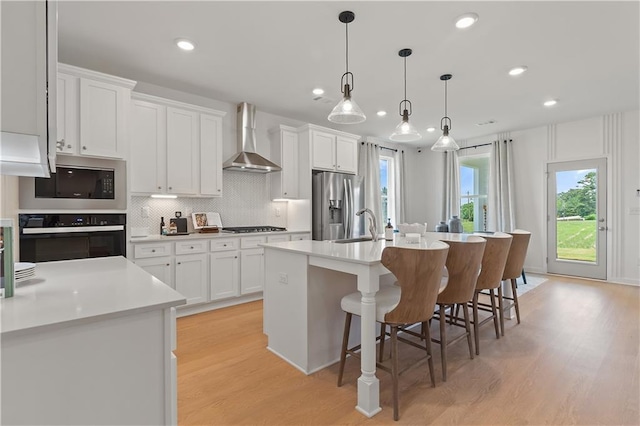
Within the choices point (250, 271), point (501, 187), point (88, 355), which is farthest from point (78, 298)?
point (501, 187)

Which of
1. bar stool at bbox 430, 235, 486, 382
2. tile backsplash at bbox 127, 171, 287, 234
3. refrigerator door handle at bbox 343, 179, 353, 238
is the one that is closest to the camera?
bar stool at bbox 430, 235, 486, 382

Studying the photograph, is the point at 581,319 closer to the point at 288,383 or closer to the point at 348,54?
the point at 288,383

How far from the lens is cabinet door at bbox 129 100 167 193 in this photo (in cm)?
343

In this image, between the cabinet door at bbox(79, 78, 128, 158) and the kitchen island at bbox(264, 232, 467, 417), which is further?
the cabinet door at bbox(79, 78, 128, 158)

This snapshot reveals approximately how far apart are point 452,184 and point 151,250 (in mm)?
5954

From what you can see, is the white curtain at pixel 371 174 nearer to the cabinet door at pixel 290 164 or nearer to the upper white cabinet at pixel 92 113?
the cabinet door at pixel 290 164

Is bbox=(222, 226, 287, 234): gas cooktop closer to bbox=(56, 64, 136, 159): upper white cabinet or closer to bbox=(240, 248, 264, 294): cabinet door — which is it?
bbox=(240, 248, 264, 294): cabinet door

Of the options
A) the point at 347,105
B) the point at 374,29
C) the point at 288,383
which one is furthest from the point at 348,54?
the point at 288,383

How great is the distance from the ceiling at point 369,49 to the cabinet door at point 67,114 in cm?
36

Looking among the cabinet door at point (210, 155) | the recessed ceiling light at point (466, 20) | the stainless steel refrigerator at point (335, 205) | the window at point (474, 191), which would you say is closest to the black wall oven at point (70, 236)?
the cabinet door at point (210, 155)

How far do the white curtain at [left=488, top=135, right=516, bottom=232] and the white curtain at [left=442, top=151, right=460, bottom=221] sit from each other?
2.30ft

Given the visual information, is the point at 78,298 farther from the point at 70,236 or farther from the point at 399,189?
the point at 399,189

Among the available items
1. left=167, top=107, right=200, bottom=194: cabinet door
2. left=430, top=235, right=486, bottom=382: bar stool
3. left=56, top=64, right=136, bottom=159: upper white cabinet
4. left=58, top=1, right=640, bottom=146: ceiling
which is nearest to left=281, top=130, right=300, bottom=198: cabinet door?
left=58, top=1, right=640, bottom=146: ceiling

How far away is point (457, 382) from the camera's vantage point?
7.22 feet
